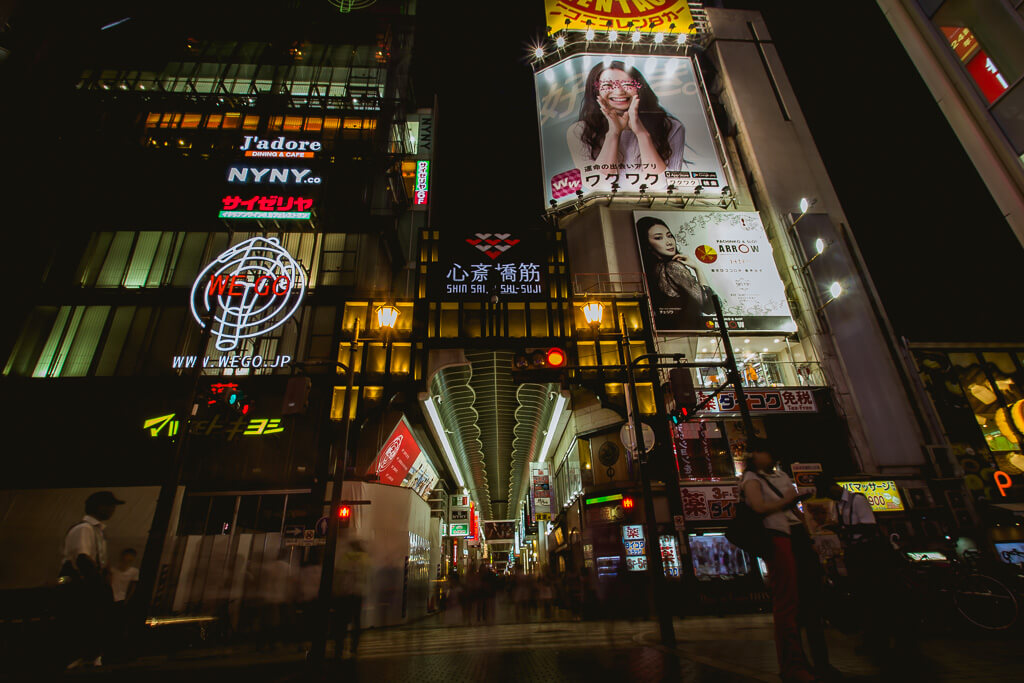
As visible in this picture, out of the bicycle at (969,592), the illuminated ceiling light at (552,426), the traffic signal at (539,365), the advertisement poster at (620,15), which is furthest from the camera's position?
the advertisement poster at (620,15)

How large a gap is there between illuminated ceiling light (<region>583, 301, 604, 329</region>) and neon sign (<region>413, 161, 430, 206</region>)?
1019 cm

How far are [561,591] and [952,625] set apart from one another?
48.5 feet

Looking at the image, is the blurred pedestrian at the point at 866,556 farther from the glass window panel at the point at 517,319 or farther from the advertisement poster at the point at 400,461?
the advertisement poster at the point at 400,461

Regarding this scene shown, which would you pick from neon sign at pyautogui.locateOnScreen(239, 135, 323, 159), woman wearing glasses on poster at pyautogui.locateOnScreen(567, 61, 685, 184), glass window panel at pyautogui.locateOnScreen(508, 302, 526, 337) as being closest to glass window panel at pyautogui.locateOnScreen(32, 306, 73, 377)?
neon sign at pyautogui.locateOnScreen(239, 135, 323, 159)

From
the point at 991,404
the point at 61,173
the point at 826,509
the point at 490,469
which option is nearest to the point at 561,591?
the point at 490,469

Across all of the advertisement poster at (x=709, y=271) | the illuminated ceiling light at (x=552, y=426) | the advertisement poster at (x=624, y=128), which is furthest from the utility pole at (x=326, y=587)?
the advertisement poster at (x=624, y=128)

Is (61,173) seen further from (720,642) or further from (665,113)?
(665,113)

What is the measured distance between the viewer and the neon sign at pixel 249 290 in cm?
1470

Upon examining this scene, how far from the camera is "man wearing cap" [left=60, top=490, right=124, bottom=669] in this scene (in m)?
5.23

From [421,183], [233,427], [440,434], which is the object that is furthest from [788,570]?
[421,183]

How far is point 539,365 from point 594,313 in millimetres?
7545

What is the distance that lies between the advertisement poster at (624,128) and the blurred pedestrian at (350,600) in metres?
18.2

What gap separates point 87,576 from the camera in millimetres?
5258

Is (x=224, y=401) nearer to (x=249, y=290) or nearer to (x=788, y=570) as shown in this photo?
(x=249, y=290)
